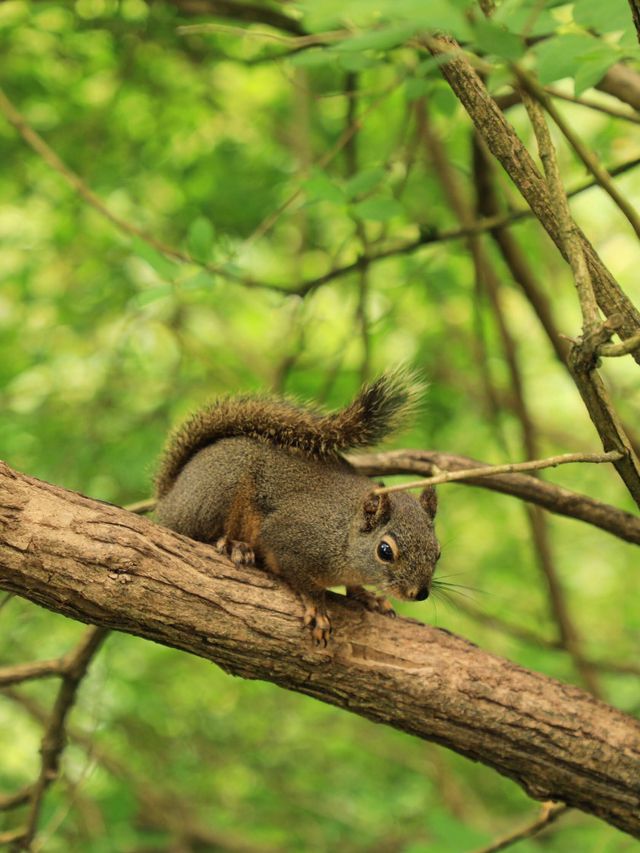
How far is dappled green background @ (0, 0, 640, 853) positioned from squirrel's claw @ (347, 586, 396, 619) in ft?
2.50

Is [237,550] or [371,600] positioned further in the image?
[371,600]

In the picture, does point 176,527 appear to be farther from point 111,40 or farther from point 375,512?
point 111,40

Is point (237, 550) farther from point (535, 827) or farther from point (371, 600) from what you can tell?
point (535, 827)

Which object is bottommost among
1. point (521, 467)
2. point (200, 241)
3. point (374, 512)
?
point (521, 467)

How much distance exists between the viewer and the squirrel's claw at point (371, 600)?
250 cm

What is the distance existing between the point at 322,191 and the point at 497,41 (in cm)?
114

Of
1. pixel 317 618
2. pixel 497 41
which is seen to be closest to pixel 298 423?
pixel 317 618

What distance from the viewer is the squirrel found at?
247cm

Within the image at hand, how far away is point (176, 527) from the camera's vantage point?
256 cm

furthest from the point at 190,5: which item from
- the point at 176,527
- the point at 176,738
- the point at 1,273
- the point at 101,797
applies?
the point at 176,738

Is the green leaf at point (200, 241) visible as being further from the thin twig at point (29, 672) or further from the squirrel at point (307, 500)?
the thin twig at point (29, 672)

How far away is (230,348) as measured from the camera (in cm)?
502

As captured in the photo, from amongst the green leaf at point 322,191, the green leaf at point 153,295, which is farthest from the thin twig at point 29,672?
the green leaf at point 322,191

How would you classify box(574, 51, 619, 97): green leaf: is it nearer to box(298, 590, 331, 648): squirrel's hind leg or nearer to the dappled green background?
box(298, 590, 331, 648): squirrel's hind leg
